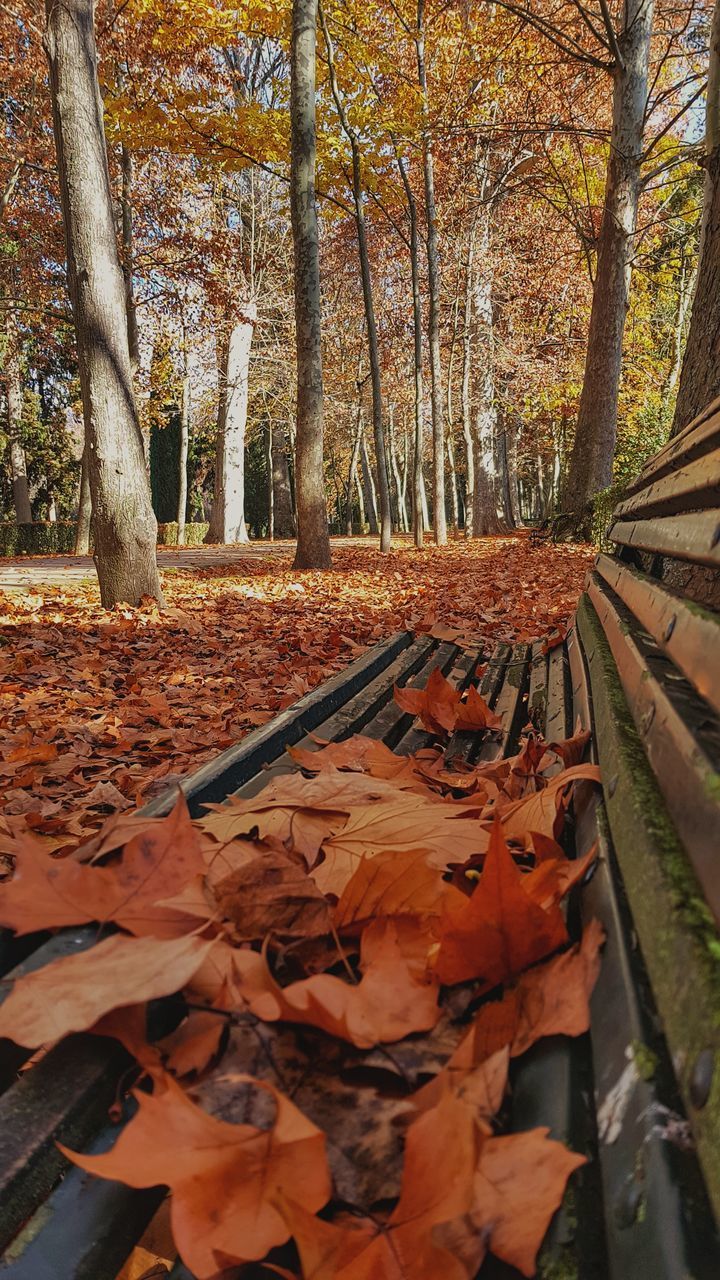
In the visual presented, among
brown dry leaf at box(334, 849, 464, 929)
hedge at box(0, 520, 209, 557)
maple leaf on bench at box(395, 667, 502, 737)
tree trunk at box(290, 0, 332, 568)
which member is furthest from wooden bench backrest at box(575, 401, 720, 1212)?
hedge at box(0, 520, 209, 557)

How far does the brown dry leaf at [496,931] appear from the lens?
2.27ft

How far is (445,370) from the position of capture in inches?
901

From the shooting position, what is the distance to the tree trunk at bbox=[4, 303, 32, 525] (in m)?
23.0

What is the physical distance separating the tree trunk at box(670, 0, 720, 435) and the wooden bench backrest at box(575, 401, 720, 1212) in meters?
2.05

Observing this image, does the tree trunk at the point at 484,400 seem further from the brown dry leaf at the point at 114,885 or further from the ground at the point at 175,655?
the brown dry leaf at the point at 114,885

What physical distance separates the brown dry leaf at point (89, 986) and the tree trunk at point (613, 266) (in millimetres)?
10386

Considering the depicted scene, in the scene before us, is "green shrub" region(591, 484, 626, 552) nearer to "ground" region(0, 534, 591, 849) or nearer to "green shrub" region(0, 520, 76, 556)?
"ground" region(0, 534, 591, 849)

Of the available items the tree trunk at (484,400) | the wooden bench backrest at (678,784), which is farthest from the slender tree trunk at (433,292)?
the wooden bench backrest at (678,784)

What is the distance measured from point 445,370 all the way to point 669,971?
24.0 m

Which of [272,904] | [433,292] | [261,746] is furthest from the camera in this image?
[433,292]

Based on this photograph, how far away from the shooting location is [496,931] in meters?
0.71

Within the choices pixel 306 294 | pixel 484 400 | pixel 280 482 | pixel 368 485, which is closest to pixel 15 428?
pixel 280 482

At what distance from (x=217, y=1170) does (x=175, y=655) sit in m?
3.98

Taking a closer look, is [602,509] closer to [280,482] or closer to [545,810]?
[545,810]
